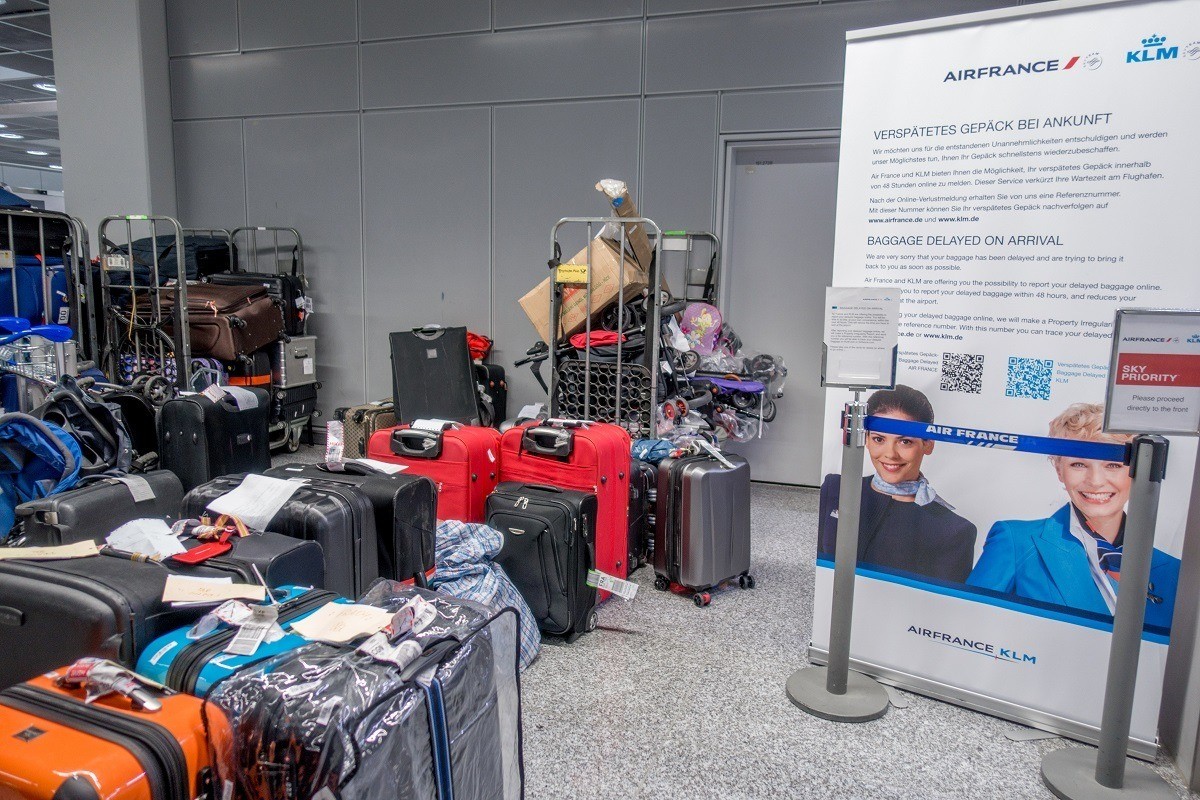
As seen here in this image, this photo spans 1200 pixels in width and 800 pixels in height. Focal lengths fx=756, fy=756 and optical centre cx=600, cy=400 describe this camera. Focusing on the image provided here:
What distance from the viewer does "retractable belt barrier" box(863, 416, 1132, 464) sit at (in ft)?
6.88

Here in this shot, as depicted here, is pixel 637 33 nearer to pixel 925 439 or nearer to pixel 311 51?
pixel 311 51

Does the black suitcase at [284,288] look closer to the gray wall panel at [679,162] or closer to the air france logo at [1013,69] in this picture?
the gray wall panel at [679,162]

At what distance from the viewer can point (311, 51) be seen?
5809 mm

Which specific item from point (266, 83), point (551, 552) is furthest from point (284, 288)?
point (551, 552)

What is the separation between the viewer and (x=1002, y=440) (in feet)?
7.44

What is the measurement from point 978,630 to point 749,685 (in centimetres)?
75

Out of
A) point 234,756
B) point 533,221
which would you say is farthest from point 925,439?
point 533,221

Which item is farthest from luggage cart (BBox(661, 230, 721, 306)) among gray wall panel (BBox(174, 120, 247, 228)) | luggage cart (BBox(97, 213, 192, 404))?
gray wall panel (BBox(174, 120, 247, 228))

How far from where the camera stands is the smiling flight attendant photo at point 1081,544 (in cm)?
215

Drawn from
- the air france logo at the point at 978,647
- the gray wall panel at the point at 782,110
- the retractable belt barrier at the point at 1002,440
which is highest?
the gray wall panel at the point at 782,110

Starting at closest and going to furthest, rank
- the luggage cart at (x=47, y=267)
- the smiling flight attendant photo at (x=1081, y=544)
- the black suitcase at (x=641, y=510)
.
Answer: the smiling flight attendant photo at (x=1081, y=544)
the black suitcase at (x=641, y=510)
the luggage cart at (x=47, y=267)

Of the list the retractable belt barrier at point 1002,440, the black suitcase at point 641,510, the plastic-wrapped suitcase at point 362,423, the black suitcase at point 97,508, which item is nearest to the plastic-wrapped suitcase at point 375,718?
the black suitcase at point 97,508

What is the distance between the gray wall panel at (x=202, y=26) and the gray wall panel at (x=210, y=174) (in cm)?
58

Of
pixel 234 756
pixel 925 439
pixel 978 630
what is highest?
pixel 925 439
